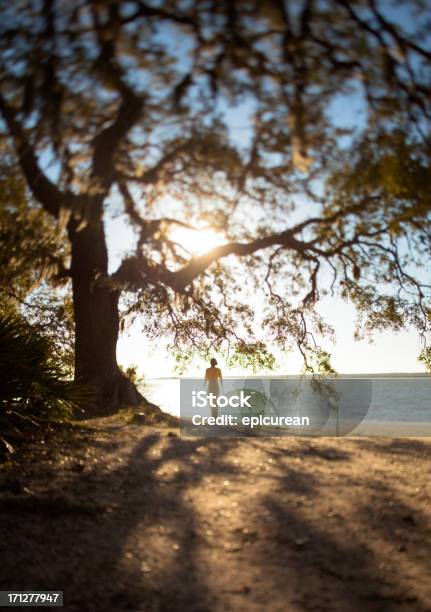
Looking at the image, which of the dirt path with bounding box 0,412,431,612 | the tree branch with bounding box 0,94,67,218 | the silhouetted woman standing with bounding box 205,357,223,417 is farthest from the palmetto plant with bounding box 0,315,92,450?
the silhouetted woman standing with bounding box 205,357,223,417

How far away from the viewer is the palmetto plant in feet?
29.8

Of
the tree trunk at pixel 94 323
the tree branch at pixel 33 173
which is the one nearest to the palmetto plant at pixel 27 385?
the tree trunk at pixel 94 323

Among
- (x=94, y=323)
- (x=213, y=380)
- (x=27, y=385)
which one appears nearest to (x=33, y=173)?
(x=27, y=385)

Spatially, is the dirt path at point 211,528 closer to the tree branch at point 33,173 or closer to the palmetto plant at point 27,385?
the palmetto plant at point 27,385

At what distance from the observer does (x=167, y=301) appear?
15.0 m

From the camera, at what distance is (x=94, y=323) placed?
13.9m

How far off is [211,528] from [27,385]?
464cm

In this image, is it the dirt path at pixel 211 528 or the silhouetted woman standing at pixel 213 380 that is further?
the silhouetted woman standing at pixel 213 380

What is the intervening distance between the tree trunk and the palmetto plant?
319cm

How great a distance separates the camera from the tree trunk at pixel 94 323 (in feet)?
45.4

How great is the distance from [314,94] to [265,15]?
0.94 metres

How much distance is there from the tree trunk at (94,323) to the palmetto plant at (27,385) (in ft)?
10.5

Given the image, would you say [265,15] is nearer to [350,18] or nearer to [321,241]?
[350,18]

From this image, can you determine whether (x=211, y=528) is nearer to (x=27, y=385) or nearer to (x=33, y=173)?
(x=33, y=173)
